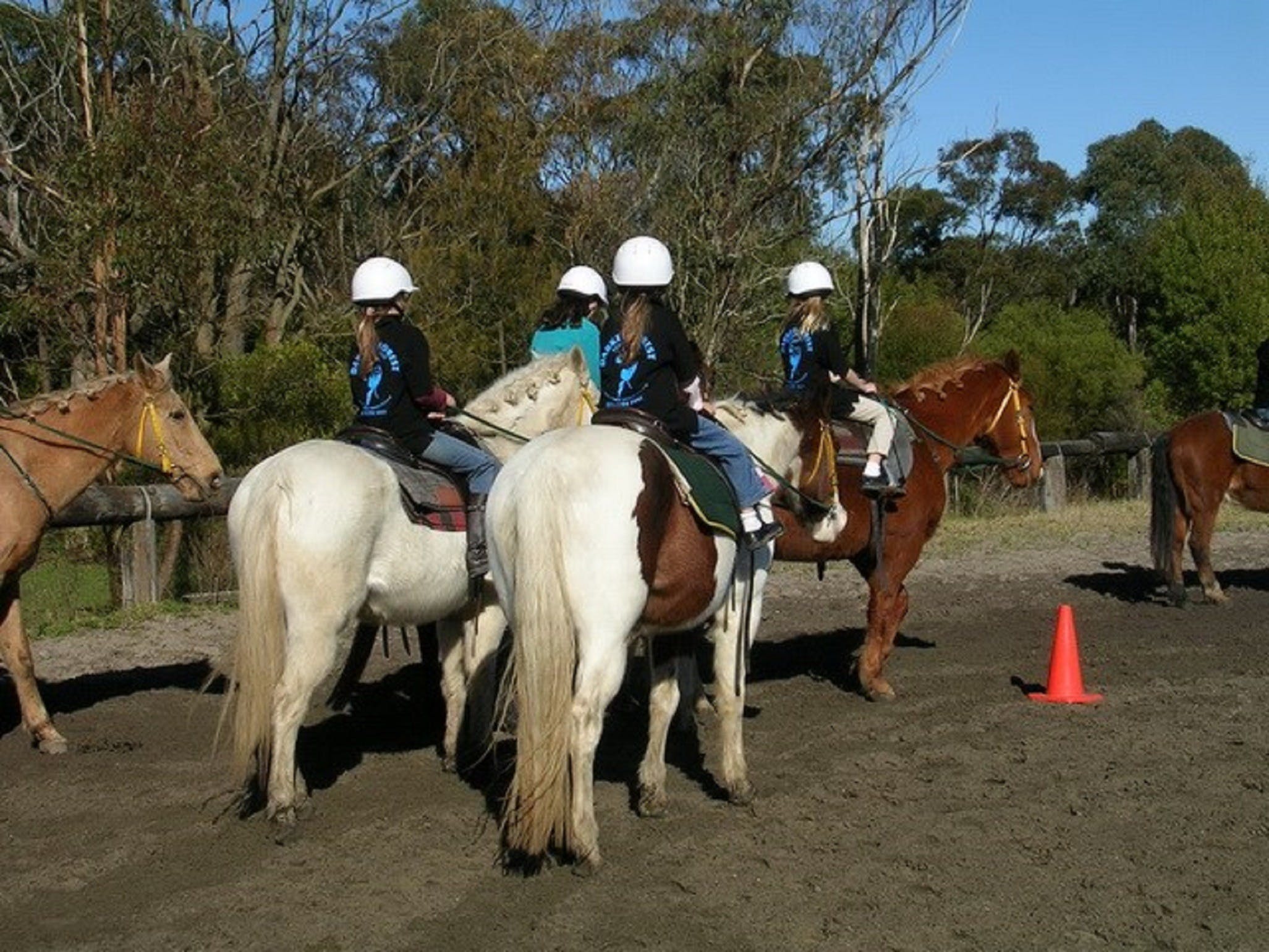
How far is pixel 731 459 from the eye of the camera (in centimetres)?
682

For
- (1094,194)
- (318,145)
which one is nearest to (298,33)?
(318,145)

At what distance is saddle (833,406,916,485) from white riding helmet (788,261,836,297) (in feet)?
3.24

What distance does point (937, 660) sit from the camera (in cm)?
1052

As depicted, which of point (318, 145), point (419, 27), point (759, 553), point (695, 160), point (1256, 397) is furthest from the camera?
point (419, 27)

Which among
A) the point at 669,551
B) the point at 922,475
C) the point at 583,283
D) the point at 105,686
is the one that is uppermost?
the point at 583,283

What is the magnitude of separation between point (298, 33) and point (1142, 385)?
2557cm

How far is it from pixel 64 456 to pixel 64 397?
1.18 ft

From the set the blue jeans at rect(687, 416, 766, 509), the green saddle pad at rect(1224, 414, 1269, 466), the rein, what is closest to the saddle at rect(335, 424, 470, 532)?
the blue jeans at rect(687, 416, 766, 509)

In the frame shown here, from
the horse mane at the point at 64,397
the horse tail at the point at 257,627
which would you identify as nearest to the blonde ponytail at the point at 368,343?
the horse tail at the point at 257,627

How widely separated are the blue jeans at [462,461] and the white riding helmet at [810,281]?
2.31m

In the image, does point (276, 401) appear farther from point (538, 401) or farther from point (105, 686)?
point (538, 401)

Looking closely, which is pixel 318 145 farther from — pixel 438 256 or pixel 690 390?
pixel 690 390

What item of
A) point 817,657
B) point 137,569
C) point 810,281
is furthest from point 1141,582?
point 137,569

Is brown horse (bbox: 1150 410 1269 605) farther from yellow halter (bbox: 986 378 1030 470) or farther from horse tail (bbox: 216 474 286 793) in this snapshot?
horse tail (bbox: 216 474 286 793)
